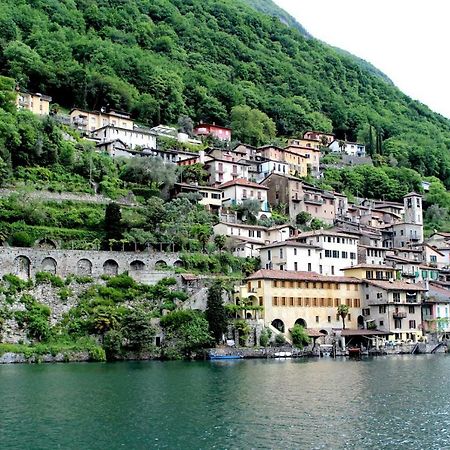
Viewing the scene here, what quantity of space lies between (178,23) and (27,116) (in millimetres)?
100704

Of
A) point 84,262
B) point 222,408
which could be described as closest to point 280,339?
point 84,262

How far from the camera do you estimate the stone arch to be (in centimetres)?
6581

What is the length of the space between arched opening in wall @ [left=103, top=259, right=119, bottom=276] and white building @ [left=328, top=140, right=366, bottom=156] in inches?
3213

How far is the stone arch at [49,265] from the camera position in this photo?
65812mm

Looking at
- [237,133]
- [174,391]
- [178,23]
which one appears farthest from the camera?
[178,23]

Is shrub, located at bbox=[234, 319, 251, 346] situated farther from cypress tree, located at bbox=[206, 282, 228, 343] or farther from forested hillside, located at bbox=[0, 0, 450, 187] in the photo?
forested hillside, located at bbox=[0, 0, 450, 187]

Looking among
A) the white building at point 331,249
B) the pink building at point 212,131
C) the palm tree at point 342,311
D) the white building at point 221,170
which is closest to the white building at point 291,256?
the white building at point 331,249

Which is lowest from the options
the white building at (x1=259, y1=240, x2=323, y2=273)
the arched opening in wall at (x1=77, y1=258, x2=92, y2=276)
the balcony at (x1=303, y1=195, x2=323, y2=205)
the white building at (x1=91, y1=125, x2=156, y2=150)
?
the arched opening in wall at (x1=77, y1=258, x2=92, y2=276)

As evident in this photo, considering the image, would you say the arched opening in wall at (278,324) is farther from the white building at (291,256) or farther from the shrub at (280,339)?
the white building at (291,256)

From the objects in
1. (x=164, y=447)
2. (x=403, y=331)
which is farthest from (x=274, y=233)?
(x=164, y=447)

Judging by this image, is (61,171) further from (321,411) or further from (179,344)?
(321,411)

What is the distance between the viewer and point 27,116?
3469 inches

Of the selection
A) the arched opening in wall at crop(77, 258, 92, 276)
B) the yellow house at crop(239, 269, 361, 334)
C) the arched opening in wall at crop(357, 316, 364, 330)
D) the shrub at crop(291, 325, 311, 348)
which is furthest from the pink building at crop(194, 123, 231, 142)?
the shrub at crop(291, 325, 311, 348)

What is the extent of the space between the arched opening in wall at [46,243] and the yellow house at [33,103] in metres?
35.9
